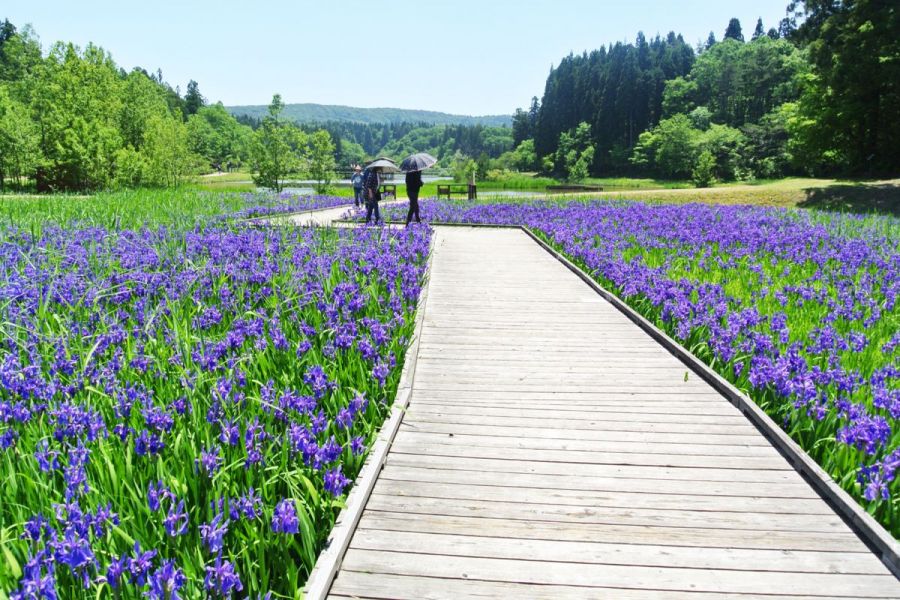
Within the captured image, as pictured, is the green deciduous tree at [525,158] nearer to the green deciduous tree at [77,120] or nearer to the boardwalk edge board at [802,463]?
Result: the green deciduous tree at [77,120]

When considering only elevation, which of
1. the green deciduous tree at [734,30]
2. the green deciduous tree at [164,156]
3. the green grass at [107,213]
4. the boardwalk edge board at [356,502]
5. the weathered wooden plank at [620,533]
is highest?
the green deciduous tree at [734,30]

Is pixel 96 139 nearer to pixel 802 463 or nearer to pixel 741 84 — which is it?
pixel 802 463

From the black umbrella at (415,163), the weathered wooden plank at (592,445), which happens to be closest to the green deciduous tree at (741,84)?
the black umbrella at (415,163)

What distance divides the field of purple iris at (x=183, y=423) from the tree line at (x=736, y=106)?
92.4 feet

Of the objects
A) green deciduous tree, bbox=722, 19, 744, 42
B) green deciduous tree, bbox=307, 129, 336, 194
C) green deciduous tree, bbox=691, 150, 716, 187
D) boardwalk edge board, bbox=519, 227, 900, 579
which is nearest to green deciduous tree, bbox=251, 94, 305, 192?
green deciduous tree, bbox=307, 129, 336, 194

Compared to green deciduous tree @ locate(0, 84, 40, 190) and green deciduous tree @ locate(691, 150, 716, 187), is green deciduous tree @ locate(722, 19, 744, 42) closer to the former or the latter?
green deciduous tree @ locate(691, 150, 716, 187)

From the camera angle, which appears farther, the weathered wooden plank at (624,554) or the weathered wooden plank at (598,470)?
the weathered wooden plank at (598,470)

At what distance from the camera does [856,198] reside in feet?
85.0

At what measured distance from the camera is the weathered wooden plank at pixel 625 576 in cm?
269

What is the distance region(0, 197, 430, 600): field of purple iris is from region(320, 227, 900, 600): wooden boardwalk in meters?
0.42

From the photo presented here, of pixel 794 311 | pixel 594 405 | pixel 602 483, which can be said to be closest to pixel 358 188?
pixel 794 311

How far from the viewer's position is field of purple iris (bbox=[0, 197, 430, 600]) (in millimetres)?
2316

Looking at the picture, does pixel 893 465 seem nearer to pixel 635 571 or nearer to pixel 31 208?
pixel 635 571

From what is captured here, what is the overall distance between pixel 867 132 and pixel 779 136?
3135 cm
